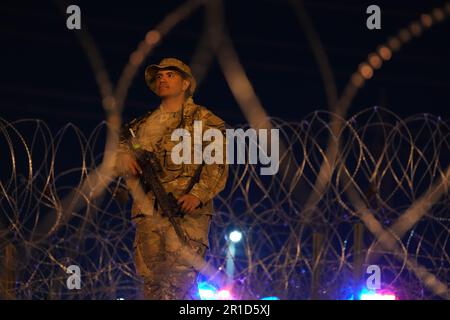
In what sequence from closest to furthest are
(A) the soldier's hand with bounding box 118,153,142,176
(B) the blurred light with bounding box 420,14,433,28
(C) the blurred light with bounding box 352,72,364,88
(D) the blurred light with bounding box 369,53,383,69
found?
(A) the soldier's hand with bounding box 118,153,142,176 < (B) the blurred light with bounding box 420,14,433,28 < (D) the blurred light with bounding box 369,53,383,69 < (C) the blurred light with bounding box 352,72,364,88

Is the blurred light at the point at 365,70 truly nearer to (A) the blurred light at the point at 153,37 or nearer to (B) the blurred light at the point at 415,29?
(B) the blurred light at the point at 415,29

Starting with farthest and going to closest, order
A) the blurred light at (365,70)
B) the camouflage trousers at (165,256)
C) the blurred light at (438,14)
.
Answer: the blurred light at (365,70) → the blurred light at (438,14) → the camouflage trousers at (165,256)

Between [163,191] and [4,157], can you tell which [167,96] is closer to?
[163,191]

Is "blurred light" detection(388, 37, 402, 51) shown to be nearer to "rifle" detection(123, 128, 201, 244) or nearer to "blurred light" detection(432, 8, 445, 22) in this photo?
"blurred light" detection(432, 8, 445, 22)

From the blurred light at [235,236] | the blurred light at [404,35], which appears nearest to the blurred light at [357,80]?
the blurred light at [404,35]

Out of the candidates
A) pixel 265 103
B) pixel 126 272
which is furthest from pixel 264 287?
pixel 265 103

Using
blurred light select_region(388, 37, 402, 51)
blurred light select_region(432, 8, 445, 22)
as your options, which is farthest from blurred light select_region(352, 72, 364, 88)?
blurred light select_region(432, 8, 445, 22)

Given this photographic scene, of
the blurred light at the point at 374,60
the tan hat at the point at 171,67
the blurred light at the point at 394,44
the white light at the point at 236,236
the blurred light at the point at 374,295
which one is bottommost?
the blurred light at the point at 374,295

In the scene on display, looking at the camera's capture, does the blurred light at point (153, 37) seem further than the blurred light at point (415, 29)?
No

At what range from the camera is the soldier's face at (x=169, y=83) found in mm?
7418

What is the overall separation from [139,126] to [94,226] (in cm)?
89

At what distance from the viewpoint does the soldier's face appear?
7.42 m

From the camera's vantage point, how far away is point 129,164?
7215 mm

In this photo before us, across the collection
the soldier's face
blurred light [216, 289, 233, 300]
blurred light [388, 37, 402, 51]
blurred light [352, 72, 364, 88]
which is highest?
blurred light [388, 37, 402, 51]
